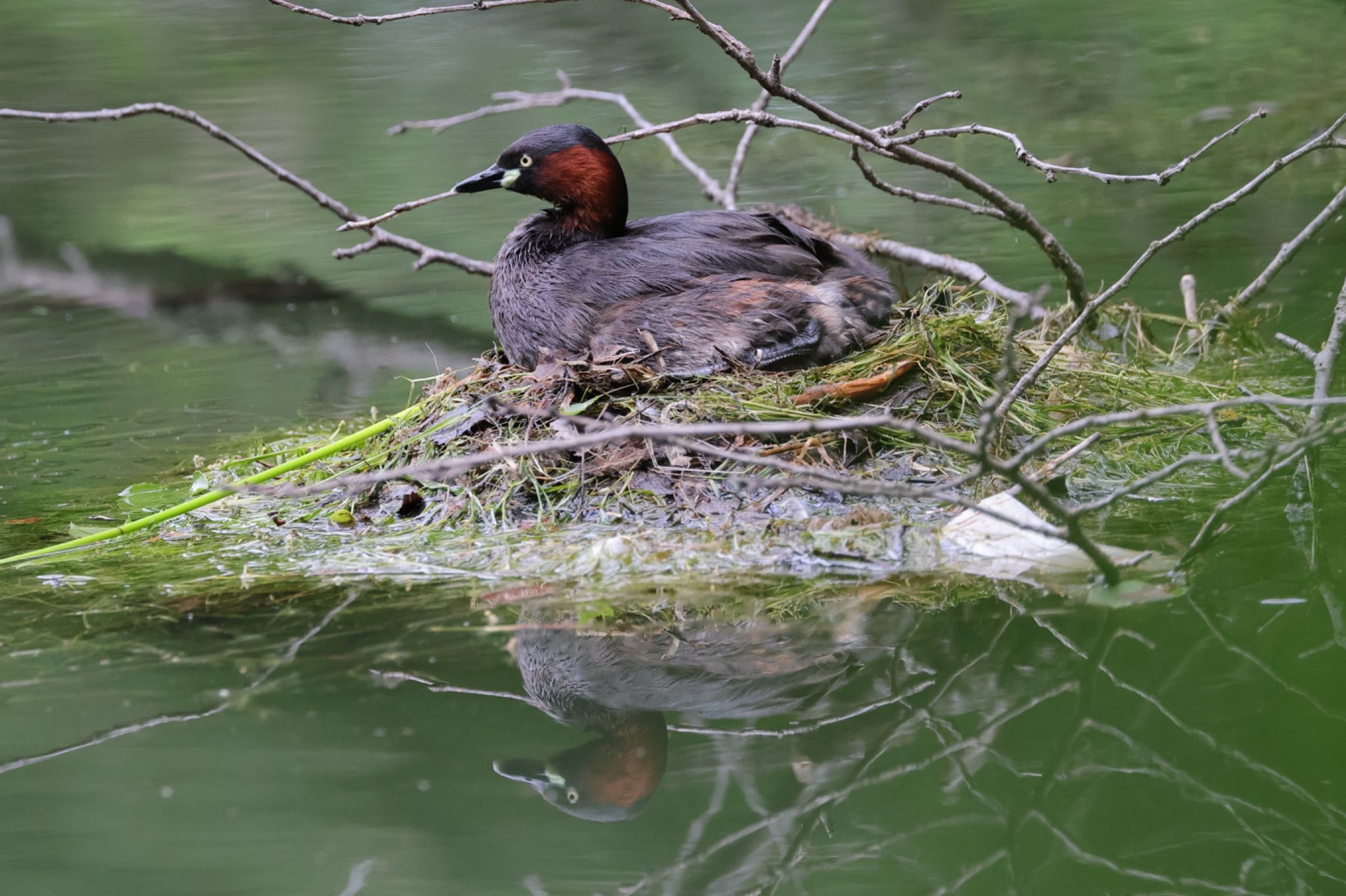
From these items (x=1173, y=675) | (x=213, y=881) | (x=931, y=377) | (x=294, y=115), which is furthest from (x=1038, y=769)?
(x=294, y=115)

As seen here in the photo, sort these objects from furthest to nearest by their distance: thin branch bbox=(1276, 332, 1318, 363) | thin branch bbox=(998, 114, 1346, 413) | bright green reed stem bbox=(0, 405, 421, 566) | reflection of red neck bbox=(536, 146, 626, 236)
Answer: reflection of red neck bbox=(536, 146, 626, 236), bright green reed stem bbox=(0, 405, 421, 566), thin branch bbox=(1276, 332, 1318, 363), thin branch bbox=(998, 114, 1346, 413)

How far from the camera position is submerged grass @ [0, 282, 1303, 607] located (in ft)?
11.1

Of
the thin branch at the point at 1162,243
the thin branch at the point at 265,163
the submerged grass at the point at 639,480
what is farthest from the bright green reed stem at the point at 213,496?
the thin branch at the point at 1162,243

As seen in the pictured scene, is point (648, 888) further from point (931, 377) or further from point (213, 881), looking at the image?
point (931, 377)

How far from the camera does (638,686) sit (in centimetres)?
267

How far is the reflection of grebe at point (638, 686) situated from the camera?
7.38 ft

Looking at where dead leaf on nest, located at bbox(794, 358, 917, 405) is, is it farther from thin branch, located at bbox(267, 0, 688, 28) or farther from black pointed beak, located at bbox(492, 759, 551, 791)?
black pointed beak, located at bbox(492, 759, 551, 791)

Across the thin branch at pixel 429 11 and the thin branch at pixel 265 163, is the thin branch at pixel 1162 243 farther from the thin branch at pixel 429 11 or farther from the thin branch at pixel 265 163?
the thin branch at pixel 265 163

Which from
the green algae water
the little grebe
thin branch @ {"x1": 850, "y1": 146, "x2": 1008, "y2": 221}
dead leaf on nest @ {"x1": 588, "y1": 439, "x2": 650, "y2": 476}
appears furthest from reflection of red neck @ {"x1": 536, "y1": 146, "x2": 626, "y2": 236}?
the green algae water

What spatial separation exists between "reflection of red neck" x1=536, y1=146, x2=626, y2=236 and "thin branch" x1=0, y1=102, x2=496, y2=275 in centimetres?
34

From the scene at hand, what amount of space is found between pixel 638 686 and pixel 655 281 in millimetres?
1832

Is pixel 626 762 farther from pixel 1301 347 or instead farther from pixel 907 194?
pixel 907 194

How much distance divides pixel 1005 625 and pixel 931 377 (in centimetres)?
137

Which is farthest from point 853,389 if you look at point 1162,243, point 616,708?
point 616,708
